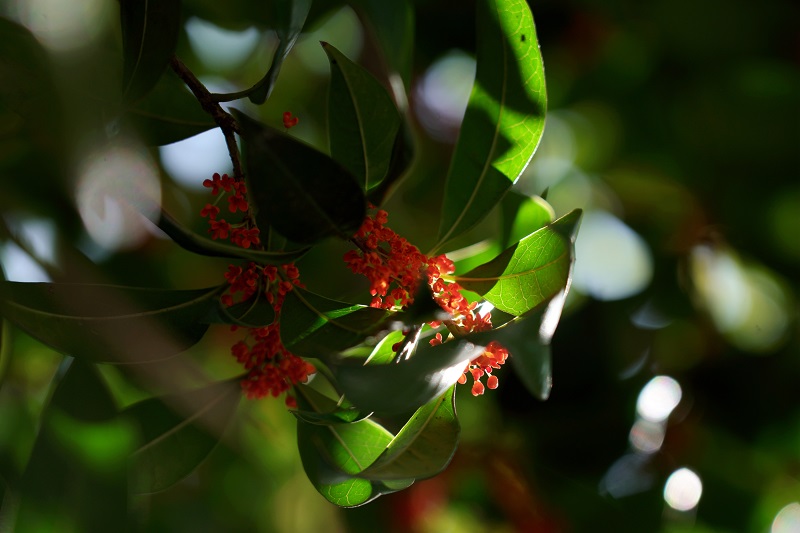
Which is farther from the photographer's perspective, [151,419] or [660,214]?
[660,214]

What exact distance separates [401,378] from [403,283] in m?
0.27

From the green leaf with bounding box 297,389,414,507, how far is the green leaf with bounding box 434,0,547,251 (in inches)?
11.1

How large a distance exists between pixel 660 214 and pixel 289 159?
174 cm

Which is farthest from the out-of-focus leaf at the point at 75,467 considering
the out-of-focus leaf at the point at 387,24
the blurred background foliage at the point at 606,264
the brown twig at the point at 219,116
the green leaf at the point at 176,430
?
the blurred background foliage at the point at 606,264

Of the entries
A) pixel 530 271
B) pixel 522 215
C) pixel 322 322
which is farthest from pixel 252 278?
pixel 522 215

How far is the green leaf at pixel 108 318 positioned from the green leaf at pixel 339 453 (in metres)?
0.22

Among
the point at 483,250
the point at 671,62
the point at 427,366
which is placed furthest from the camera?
the point at 671,62

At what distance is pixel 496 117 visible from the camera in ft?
3.27

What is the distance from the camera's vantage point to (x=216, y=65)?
79.6 inches

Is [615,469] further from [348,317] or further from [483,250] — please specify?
[348,317]

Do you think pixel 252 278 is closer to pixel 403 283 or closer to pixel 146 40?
pixel 403 283

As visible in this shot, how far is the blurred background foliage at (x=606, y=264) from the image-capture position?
184cm

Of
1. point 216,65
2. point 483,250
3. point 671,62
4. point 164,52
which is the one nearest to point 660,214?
point 671,62

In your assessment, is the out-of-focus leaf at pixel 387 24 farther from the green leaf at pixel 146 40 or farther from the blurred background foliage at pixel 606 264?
the blurred background foliage at pixel 606 264
